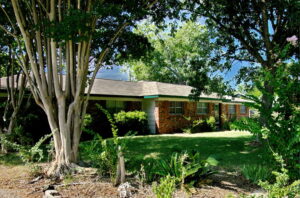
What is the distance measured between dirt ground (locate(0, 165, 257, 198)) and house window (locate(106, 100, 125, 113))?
36.2 feet

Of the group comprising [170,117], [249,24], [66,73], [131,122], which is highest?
[249,24]

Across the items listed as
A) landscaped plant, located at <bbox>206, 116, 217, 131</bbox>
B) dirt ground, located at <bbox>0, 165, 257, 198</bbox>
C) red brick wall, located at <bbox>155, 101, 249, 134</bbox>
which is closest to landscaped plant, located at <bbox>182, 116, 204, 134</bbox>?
red brick wall, located at <bbox>155, 101, 249, 134</bbox>

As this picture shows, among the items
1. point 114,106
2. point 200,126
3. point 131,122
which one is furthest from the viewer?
point 200,126

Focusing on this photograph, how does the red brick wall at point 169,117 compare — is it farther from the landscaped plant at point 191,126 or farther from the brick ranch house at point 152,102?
the landscaped plant at point 191,126

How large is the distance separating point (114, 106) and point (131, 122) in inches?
69.3

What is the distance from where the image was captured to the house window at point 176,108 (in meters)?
18.6

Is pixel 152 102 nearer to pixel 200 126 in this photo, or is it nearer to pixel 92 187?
pixel 200 126

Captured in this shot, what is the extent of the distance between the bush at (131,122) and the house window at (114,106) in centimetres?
90

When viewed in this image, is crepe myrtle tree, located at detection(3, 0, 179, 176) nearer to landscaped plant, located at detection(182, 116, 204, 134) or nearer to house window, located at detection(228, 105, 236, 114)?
landscaped plant, located at detection(182, 116, 204, 134)

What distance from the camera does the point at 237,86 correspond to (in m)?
11.3

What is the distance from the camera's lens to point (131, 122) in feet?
52.9

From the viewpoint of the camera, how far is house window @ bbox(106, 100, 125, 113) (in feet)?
53.9

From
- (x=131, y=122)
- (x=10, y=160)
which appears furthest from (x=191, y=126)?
(x=10, y=160)

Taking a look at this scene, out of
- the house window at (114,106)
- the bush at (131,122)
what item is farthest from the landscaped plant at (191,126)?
the house window at (114,106)
